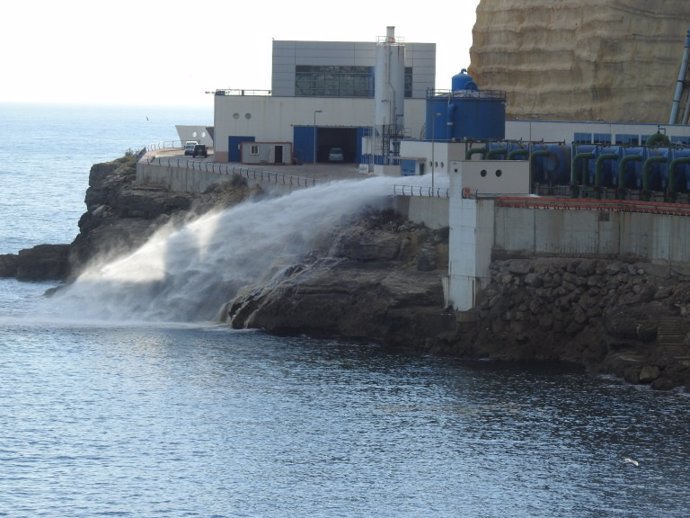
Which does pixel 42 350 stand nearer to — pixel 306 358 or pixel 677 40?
pixel 306 358

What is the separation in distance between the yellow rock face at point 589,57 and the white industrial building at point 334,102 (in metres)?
7.61

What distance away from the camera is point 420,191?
294 feet

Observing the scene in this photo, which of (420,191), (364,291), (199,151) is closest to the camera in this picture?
(364,291)

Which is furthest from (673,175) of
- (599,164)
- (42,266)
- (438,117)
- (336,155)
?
(42,266)

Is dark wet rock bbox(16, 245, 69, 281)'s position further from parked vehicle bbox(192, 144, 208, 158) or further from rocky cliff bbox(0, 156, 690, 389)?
rocky cliff bbox(0, 156, 690, 389)

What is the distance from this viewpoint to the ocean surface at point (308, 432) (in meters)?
57.7

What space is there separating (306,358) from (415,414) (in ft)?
36.5

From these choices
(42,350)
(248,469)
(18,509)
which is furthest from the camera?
(42,350)

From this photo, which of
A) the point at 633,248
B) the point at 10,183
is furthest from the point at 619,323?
the point at 10,183

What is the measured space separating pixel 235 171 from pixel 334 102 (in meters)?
12.8

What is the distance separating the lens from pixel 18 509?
56.5m

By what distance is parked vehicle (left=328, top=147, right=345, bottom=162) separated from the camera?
11731 cm

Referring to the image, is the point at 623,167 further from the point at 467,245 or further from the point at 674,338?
the point at 674,338

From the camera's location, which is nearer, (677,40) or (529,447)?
(529,447)
